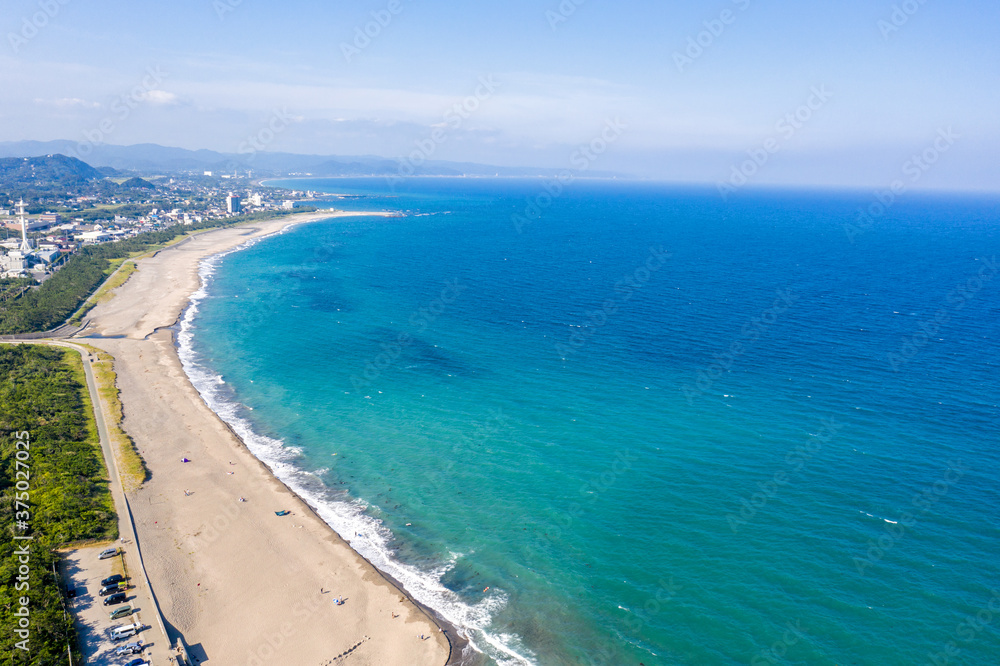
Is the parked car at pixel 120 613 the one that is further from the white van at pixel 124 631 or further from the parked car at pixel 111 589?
the parked car at pixel 111 589

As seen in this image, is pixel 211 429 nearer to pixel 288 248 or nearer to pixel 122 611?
pixel 122 611

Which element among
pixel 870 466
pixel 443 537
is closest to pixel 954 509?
pixel 870 466

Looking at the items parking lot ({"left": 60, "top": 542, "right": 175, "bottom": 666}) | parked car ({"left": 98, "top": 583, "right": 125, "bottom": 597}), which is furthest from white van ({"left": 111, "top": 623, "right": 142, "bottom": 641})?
parked car ({"left": 98, "top": 583, "right": 125, "bottom": 597})

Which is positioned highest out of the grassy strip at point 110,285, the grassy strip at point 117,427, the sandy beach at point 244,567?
the grassy strip at point 110,285

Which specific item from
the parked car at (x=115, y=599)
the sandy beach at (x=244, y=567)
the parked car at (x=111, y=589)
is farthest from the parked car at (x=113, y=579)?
the sandy beach at (x=244, y=567)

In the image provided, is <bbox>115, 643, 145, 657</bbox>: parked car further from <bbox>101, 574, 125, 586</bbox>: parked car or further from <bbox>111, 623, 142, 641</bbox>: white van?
<bbox>101, 574, 125, 586</bbox>: parked car

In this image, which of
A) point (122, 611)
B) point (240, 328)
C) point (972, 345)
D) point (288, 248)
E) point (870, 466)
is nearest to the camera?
point (122, 611)

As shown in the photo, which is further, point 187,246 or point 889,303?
point 187,246

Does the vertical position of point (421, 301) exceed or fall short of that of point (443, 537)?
it exceeds it
